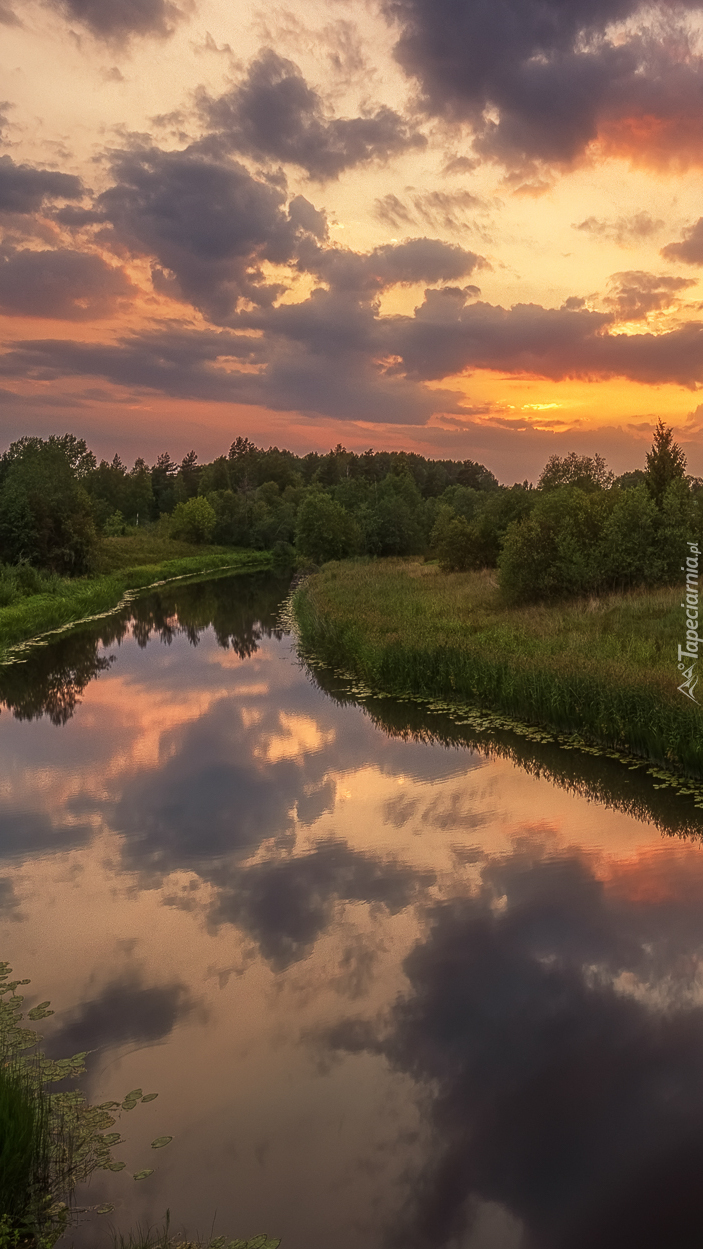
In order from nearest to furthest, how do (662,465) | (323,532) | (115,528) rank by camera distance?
(662,465) → (323,532) → (115,528)

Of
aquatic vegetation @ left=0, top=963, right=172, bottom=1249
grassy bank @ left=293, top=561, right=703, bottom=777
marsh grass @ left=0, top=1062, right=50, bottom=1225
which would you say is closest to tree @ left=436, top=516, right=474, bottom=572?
grassy bank @ left=293, top=561, right=703, bottom=777

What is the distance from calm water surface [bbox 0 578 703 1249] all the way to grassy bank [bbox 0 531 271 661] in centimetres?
1865

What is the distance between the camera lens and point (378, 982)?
8.38 metres

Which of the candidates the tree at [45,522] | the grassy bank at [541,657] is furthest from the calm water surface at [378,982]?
the tree at [45,522]

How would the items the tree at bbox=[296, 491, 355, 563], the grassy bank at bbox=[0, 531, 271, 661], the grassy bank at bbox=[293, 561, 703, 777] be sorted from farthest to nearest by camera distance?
the tree at bbox=[296, 491, 355, 563] < the grassy bank at bbox=[0, 531, 271, 661] < the grassy bank at bbox=[293, 561, 703, 777]

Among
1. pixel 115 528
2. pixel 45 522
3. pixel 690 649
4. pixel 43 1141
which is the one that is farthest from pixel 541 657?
pixel 115 528

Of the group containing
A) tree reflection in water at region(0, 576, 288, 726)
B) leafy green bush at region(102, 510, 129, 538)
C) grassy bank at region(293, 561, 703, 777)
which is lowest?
tree reflection in water at region(0, 576, 288, 726)

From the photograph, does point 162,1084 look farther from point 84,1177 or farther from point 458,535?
point 458,535

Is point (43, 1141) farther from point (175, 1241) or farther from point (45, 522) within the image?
point (45, 522)

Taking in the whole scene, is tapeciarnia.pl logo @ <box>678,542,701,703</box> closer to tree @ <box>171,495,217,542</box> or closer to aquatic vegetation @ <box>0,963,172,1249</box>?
aquatic vegetation @ <box>0,963,172,1249</box>

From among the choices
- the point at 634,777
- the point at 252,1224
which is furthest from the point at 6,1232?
the point at 634,777

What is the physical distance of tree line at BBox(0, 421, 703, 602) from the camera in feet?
98.6

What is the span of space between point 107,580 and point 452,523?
904 inches

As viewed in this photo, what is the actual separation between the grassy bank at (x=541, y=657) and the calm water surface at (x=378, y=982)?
1.28 metres
